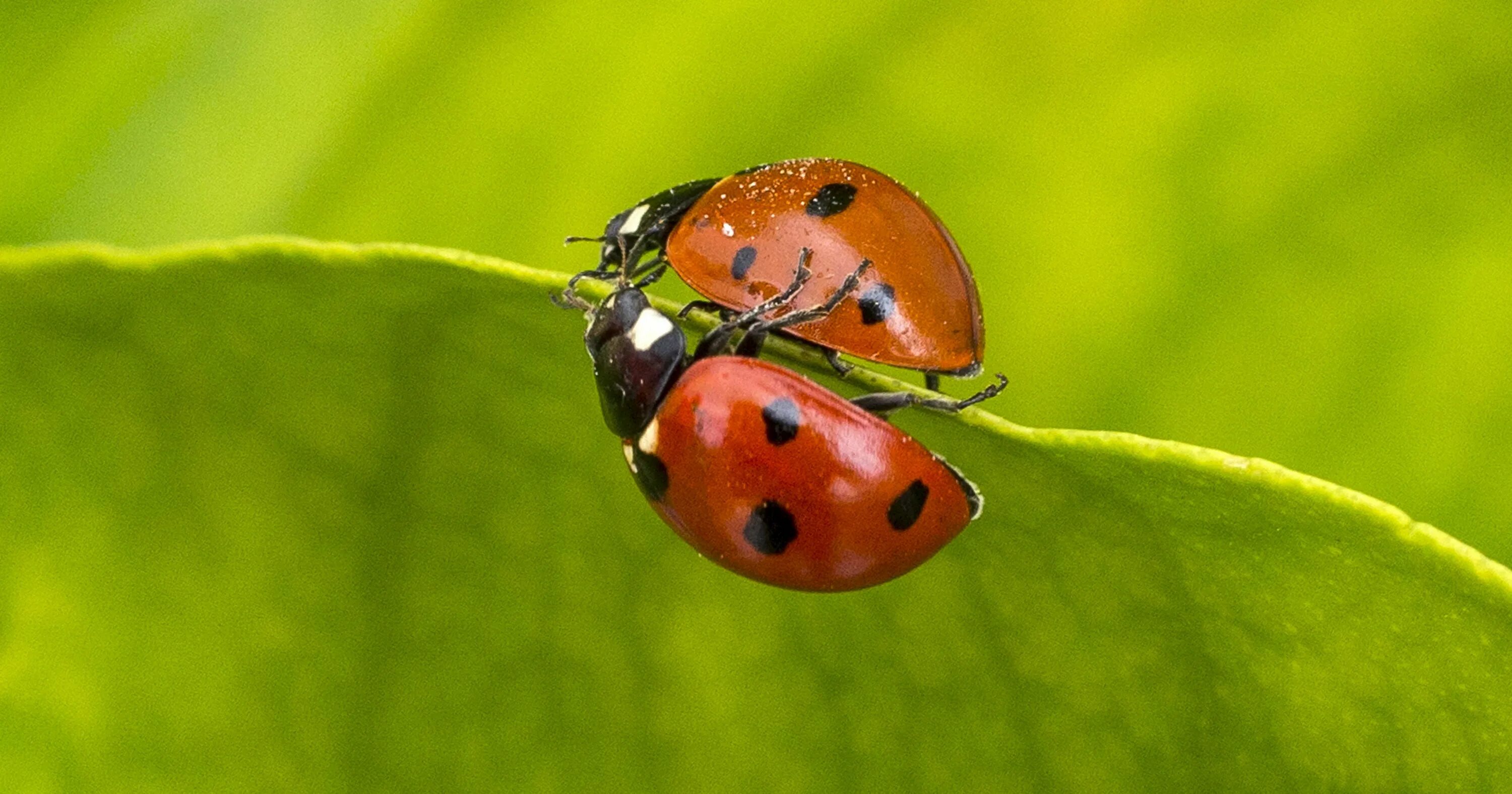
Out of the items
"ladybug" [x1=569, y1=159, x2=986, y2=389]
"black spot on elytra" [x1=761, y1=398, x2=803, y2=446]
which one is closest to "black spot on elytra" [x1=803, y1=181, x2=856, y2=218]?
"ladybug" [x1=569, y1=159, x2=986, y2=389]

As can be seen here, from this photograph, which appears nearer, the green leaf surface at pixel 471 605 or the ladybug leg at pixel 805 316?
the green leaf surface at pixel 471 605

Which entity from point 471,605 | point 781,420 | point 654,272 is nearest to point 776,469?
point 781,420

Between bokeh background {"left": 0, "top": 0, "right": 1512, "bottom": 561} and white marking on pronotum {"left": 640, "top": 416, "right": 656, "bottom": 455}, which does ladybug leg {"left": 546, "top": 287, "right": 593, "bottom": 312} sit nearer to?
white marking on pronotum {"left": 640, "top": 416, "right": 656, "bottom": 455}

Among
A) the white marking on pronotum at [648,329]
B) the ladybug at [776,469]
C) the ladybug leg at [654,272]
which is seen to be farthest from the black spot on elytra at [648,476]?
the ladybug leg at [654,272]

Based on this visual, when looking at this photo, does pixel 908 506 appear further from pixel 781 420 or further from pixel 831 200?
pixel 831 200

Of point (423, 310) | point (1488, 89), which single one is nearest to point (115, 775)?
point (423, 310)

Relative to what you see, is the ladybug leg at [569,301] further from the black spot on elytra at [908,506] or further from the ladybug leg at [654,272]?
the ladybug leg at [654,272]

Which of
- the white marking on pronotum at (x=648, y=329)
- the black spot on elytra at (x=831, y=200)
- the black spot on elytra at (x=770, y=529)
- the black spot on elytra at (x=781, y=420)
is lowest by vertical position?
the white marking on pronotum at (x=648, y=329)
